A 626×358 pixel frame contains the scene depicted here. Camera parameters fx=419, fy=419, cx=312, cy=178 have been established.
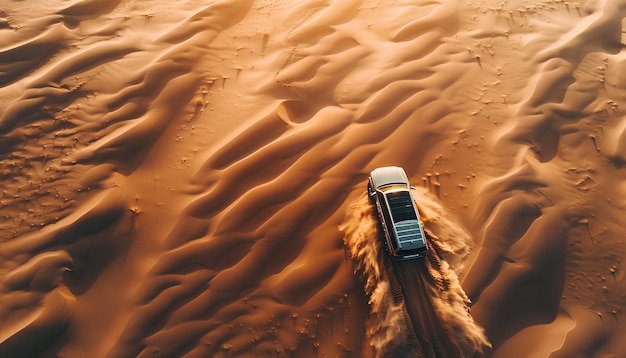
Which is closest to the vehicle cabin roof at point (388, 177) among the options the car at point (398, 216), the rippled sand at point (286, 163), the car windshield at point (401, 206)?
the car at point (398, 216)

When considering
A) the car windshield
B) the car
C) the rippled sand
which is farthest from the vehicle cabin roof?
the rippled sand

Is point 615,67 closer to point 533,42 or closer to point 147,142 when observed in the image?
point 533,42

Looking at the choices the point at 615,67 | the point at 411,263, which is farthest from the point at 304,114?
the point at 615,67

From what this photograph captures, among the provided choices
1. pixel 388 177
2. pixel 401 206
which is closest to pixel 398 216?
pixel 401 206

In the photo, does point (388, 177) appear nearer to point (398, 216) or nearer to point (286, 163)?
point (398, 216)

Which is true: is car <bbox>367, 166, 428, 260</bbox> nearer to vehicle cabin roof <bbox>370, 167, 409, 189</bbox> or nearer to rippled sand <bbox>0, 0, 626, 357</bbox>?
vehicle cabin roof <bbox>370, 167, 409, 189</bbox>

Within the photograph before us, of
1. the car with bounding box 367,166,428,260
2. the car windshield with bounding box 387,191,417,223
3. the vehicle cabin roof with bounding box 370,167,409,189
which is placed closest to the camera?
the car with bounding box 367,166,428,260
